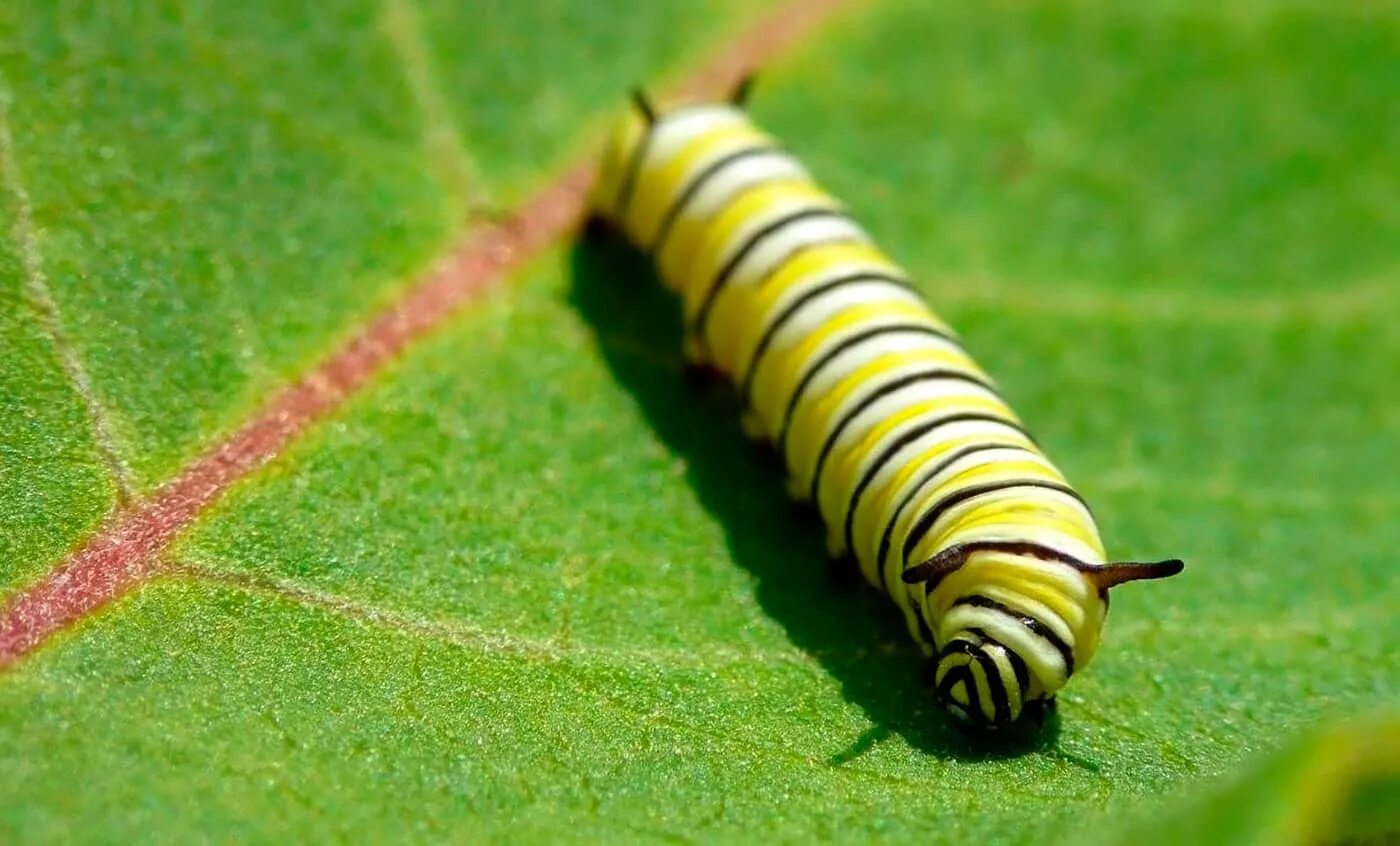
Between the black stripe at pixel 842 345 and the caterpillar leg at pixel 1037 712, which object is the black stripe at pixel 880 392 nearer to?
the black stripe at pixel 842 345

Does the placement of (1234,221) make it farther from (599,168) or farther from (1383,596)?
(599,168)

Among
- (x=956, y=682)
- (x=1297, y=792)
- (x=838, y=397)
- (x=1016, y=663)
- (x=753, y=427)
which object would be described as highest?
(x=1297, y=792)

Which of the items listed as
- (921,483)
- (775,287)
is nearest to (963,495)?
(921,483)

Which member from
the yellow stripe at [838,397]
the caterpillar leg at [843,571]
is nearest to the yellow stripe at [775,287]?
the yellow stripe at [838,397]

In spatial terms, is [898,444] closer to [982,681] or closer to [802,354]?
[802,354]

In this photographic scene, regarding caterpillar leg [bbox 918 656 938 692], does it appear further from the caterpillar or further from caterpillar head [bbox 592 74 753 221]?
caterpillar head [bbox 592 74 753 221]

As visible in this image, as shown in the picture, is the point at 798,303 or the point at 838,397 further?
the point at 798,303
